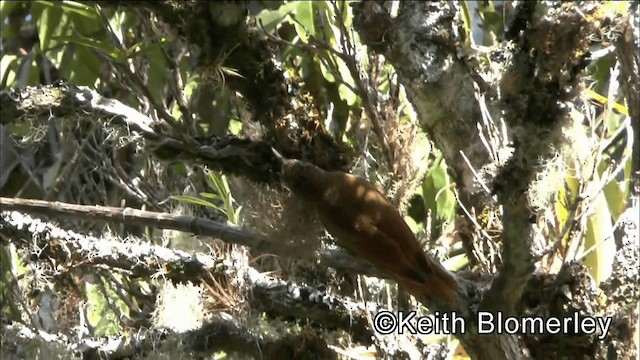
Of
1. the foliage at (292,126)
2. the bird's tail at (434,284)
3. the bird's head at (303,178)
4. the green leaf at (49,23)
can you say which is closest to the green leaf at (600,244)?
the foliage at (292,126)

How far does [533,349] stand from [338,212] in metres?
0.32

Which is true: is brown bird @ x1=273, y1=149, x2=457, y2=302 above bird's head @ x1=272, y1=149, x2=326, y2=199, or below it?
below

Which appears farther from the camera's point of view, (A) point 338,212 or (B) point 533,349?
(B) point 533,349

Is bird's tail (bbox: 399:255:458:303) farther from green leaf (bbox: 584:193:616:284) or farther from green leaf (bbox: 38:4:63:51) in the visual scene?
green leaf (bbox: 38:4:63:51)

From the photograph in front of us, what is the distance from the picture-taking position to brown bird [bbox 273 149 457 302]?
96 centimetres

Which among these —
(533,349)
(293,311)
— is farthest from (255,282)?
(533,349)

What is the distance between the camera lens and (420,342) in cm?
121

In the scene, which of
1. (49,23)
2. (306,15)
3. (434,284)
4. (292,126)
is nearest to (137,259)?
(292,126)

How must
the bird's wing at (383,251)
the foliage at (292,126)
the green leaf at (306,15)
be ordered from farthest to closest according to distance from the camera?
the green leaf at (306,15), the foliage at (292,126), the bird's wing at (383,251)

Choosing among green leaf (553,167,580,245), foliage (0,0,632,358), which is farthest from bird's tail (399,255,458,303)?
green leaf (553,167,580,245)

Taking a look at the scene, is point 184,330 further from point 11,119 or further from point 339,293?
point 11,119

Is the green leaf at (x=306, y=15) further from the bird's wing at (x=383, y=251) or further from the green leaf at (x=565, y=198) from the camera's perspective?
the bird's wing at (x=383, y=251)

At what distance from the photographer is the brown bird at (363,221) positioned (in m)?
0.96

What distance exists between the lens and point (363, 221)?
964mm
